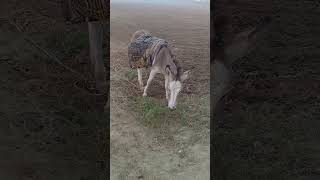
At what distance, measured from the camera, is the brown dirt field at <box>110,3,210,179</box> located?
2.00 metres

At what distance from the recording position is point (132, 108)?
6.74ft

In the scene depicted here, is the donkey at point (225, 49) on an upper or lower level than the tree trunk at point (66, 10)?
lower

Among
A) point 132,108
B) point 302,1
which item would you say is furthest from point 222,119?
point 302,1

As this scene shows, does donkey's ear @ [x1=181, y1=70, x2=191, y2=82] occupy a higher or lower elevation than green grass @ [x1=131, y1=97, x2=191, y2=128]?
higher

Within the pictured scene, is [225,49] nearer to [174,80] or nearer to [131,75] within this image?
[174,80]

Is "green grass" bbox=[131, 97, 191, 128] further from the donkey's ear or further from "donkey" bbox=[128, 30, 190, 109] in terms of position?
the donkey's ear

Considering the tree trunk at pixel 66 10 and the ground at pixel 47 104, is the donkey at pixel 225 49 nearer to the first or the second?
the ground at pixel 47 104

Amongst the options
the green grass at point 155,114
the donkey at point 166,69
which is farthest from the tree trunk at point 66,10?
the green grass at point 155,114

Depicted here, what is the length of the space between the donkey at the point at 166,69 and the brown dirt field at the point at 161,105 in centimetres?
3

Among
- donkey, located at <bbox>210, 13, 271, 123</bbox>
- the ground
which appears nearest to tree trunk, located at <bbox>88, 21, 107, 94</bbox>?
the ground

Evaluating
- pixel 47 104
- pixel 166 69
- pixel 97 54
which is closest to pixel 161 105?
pixel 166 69

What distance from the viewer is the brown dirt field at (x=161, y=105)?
2.00 metres

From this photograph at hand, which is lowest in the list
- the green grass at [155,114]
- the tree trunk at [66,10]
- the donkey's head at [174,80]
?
the green grass at [155,114]

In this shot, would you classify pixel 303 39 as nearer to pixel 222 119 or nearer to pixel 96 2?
pixel 222 119
